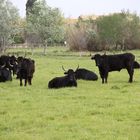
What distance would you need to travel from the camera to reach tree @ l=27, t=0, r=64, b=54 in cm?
6812

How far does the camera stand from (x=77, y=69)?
21609 millimetres

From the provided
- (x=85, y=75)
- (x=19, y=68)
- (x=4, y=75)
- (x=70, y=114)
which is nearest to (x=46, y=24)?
(x=85, y=75)

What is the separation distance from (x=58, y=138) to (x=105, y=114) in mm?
2837

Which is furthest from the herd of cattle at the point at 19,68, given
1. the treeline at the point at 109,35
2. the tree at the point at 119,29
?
the tree at the point at 119,29

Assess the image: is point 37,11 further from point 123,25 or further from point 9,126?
point 9,126

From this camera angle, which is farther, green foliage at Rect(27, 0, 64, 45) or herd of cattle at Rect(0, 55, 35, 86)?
green foliage at Rect(27, 0, 64, 45)

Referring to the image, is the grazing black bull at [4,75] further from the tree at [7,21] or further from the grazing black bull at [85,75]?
the tree at [7,21]

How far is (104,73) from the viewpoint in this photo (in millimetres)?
21156

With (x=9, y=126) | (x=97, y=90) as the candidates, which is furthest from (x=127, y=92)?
(x=9, y=126)

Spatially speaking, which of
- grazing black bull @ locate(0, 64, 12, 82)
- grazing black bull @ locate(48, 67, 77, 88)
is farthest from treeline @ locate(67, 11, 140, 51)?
grazing black bull @ locate(48, 67, 77, 88)

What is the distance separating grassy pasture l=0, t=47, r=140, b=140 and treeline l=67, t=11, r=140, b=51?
5480 cm

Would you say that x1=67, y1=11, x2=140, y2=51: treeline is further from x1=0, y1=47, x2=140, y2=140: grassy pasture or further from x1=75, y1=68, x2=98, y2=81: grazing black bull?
x1=0, y1=47, x2=140, y2=140: grassy pasture

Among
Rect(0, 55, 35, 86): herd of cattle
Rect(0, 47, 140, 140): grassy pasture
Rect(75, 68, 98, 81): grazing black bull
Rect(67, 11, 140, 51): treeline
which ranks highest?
Rect(67, 11, 140, 51): treeline

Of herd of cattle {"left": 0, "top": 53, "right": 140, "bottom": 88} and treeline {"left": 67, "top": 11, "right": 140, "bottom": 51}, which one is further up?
treeline {"left": 67, "top": 11, "right": 140, "bottom": 51}
